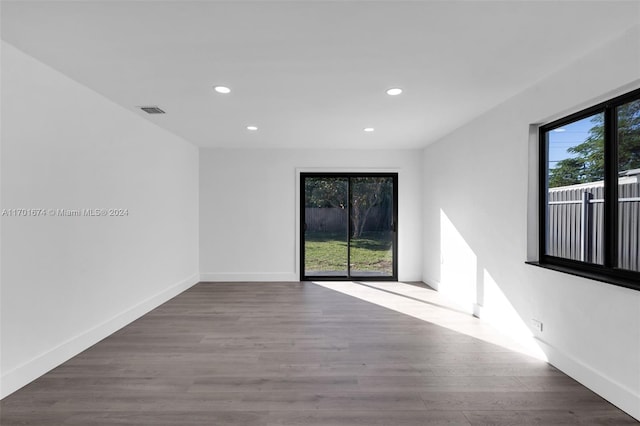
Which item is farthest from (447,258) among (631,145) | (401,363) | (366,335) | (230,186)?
(230,186)

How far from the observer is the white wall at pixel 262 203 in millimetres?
5824

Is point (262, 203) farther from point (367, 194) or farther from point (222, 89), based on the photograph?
point (222, 89)

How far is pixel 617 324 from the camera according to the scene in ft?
7.00

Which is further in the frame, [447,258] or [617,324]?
[447,258]

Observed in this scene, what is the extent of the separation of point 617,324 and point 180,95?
403 centimetres

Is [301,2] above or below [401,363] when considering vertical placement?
above

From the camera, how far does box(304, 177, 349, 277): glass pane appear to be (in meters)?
5.95

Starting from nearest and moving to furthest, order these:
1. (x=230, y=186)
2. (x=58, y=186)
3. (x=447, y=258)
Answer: (x=58, y=186)
(x=447, y=258)
(x=230, y=186)

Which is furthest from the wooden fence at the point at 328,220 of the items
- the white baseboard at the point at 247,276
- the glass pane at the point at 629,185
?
the glass pane at the point at 629,185

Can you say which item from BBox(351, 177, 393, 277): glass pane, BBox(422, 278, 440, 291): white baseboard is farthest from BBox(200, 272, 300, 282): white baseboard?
BBox(422, 278, 440, 291): white baseboard

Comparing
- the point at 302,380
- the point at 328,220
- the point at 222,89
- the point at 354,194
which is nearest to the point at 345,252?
the point at 328,220

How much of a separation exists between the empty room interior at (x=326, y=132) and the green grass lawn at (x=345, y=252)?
1457 millimetres

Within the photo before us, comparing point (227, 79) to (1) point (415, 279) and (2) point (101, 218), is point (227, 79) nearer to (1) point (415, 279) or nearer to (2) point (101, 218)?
(2) point (101, 218)

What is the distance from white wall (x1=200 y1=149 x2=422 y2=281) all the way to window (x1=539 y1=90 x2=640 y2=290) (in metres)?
2.97
